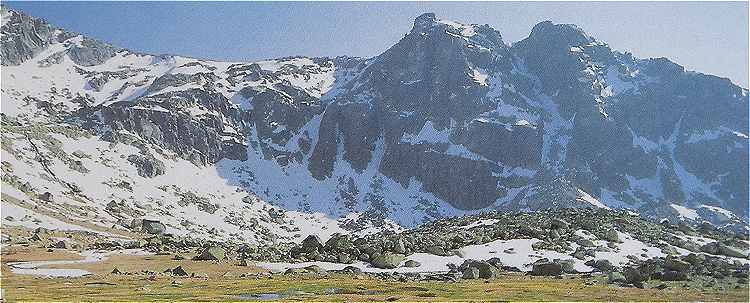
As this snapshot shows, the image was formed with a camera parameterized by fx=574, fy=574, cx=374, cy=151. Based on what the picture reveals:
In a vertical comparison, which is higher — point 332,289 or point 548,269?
point 548,269

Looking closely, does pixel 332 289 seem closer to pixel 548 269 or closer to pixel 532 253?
pixel 548 269

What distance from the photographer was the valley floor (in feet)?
167

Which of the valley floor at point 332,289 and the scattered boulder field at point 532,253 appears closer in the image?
the valley floor at point 332,289

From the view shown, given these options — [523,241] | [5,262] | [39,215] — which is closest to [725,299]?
[523,241]

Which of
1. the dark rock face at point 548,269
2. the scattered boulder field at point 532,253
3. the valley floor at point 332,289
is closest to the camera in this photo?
the valley floor at point 332,289

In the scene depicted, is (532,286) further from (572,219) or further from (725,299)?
(572,219)

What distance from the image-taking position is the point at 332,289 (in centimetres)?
5516

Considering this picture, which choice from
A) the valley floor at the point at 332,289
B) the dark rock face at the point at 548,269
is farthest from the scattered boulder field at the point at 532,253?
the valley floor at the point at 332,289

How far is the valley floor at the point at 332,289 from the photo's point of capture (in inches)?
1999

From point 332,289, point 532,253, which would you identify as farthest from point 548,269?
point 332,289

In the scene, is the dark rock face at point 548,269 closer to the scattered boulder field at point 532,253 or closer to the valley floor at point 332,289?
the scattered boulder field at point 532,253

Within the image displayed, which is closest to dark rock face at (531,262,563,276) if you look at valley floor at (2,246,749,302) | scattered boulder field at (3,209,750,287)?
scattered boulder field at (3,209,750,287)

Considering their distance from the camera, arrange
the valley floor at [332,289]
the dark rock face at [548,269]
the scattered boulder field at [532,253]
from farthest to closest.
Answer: the dark rock face at [548,269]
the scattered boulder field at [532,253]
the valley floor at [332,289]

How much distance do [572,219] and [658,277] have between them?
41.2 meters
